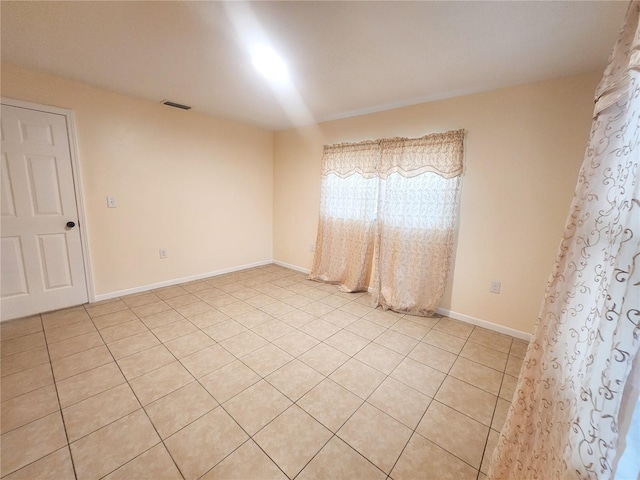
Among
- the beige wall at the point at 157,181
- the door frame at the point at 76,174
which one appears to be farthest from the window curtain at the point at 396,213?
the door frame at the point at 76,174

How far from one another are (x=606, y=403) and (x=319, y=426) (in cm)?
126

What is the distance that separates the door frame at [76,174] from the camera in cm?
229

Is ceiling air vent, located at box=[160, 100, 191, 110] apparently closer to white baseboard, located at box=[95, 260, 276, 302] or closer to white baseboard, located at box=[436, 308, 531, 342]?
white baseboard, located at box=[95, 260, 276, 302]

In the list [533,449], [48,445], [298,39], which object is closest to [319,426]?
[533,449]

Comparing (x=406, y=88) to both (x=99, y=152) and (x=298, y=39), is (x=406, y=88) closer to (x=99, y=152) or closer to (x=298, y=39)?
(x=298, y=39)

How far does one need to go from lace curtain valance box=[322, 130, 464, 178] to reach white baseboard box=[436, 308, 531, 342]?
1.46m

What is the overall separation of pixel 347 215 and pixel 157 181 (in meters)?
2.45

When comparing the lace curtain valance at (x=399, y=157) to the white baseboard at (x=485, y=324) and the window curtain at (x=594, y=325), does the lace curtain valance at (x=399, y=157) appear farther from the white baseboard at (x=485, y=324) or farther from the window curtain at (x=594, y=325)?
the window curtain at (x=594, y=325)

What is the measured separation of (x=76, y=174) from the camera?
2.60 metres

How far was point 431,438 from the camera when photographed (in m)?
1.39

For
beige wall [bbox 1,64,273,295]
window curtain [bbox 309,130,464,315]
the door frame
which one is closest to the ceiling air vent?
beige wall [bbox 1,64,273,295]

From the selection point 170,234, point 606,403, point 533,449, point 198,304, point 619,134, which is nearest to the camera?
point 606,403

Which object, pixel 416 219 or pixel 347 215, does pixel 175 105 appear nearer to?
pixel 347 215

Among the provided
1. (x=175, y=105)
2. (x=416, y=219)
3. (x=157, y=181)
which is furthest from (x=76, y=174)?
(x=416, y=219)
